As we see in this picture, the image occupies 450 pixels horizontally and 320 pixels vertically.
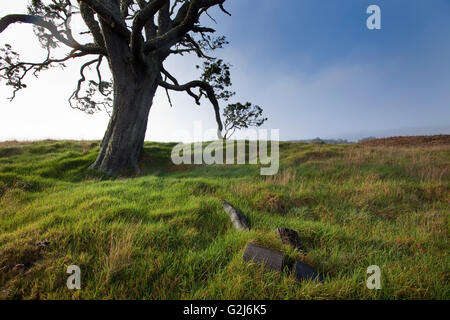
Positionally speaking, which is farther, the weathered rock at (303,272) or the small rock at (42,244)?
the small rock at (42,244)

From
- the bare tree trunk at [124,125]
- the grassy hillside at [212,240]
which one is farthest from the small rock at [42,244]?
the bare tree trunk at [124,125]

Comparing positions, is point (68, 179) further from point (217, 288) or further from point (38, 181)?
point (217, 288)

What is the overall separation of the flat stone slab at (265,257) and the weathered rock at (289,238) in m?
0.52

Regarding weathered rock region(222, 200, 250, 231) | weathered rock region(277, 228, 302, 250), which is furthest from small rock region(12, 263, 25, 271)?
weathered rock region(277, 228, 302, 250)

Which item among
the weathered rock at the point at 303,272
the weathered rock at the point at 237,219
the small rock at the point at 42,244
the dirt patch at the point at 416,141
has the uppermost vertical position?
the dirt patch at the point at 416,141

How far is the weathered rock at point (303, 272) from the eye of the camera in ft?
6.19

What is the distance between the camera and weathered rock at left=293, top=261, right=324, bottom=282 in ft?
6.19

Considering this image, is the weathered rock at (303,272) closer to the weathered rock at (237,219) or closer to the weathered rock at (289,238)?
the weathered rock at (289,238)

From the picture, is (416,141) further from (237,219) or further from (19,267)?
(19,267)

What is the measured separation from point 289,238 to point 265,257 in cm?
70

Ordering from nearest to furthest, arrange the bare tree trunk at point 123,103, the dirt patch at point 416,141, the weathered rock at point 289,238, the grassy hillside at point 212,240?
the grassy hillside at point 212,240 → the weathered rock at point 289,238 → the bare tree trunk at point 123,103 → the dirt patch at point 416,141

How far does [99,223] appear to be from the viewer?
9.19 feet
